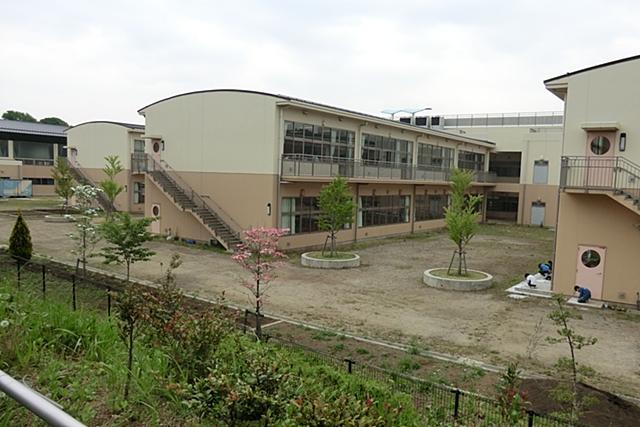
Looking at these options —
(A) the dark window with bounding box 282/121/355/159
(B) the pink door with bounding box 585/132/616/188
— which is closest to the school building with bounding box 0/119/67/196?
(A) the dark window with bounding box 282/121/355/159

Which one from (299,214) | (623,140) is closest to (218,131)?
(299,214)

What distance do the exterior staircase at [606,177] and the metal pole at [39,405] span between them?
17.2 meters

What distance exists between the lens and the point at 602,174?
16797 millimetres

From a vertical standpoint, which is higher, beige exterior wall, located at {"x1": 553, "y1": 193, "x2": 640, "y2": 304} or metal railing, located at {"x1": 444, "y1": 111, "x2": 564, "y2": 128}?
metal railing, located at {"x1": 444, "y1": 111, "x2": 564, "y2": 128}

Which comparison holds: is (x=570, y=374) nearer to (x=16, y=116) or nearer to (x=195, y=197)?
(x=195, y=197)

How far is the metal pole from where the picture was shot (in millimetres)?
1977

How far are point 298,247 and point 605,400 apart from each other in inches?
710

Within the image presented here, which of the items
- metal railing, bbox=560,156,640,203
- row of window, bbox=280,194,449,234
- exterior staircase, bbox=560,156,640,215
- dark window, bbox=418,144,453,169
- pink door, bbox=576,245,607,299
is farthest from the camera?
dark window, bbox=418,144,453,169

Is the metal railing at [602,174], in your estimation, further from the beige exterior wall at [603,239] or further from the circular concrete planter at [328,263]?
the circular concrete planter at [328,263]

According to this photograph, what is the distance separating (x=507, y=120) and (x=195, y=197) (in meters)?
40.7

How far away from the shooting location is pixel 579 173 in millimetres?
17109

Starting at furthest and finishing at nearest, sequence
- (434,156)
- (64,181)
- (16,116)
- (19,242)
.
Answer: (16,116), (434,156), (64,181), (19,242)

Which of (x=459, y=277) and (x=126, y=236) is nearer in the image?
(x=126, y=236)

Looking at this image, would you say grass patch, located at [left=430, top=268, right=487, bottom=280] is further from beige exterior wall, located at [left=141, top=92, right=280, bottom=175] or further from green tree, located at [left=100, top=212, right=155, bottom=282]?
green tree, located at [left=100, top=212, right=155, bottom=282]
